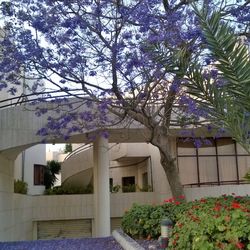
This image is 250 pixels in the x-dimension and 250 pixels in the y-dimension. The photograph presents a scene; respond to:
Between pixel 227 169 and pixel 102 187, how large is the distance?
5.74 metres

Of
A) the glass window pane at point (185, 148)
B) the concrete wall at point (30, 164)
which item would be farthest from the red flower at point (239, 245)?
the concrete wall at point (30, 164)

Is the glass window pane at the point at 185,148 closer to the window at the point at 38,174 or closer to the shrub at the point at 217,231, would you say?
the window at the point at 38,174

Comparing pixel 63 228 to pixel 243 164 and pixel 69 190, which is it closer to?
pixel 69 190

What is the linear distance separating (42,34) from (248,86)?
621cm

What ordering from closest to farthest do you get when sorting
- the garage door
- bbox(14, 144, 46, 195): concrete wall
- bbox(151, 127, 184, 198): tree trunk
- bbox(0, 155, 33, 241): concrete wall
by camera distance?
bbox(151, 127, 184, 198): tree trunk < bbox(0, 155, 33, 241): concrete wall < the garage door < bbox(14, 144, 46, 195): concrete wall

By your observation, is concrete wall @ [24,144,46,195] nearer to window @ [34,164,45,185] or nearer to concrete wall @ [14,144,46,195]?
concrete wall @ [14,144,46,195]

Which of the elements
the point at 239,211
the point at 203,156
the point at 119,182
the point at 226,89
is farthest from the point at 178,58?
the point at 119,182

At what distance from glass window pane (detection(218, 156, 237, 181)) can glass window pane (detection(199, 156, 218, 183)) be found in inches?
10.4

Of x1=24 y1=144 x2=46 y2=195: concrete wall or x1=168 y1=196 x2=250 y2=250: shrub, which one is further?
x1=24 y1=144 x2=46 y2=195: concrete wall

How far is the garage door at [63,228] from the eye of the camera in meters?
20.5

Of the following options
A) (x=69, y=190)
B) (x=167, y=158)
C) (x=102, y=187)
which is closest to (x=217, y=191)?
(x=102, y=187)

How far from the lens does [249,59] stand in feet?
17.2

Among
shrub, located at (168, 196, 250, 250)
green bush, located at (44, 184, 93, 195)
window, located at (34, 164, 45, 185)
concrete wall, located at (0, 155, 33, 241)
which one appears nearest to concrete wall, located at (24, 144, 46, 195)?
window, located at (34, 164, 45, 185)

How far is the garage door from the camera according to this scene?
2053cm
